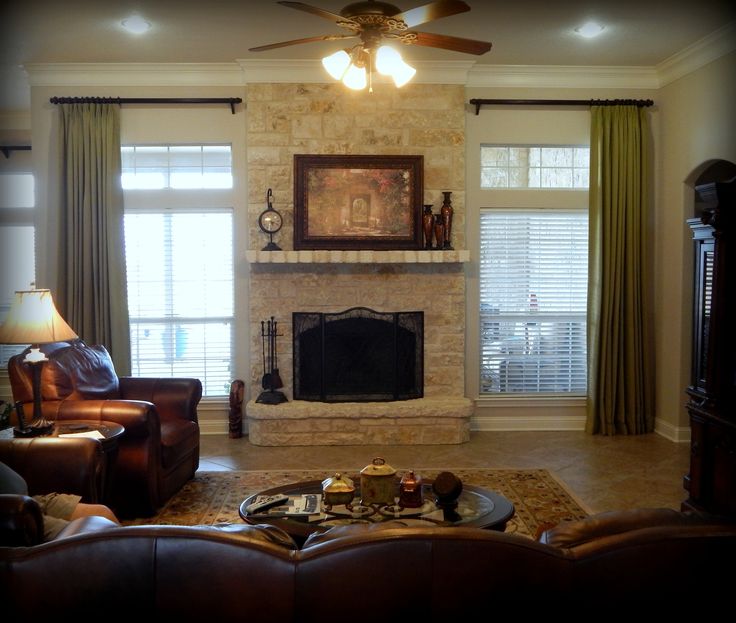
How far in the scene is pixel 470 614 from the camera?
5.23 ft

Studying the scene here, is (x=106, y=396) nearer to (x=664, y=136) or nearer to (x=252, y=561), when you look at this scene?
(x=252, y=561)

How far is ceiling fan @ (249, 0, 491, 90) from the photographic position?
10.2 ft

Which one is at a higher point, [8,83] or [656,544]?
[8,83]

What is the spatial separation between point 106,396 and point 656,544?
3.75 metres

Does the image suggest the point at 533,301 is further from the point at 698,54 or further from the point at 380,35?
the point at 380,35

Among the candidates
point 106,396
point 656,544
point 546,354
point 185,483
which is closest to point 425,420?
point 546,354

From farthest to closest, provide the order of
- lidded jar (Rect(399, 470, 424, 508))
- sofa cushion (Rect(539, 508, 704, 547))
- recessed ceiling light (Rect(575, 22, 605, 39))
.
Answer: recessed ceiling light (Rect(575, 22, 605, 39)) < lidded jar (Rect(399, 470, 424, 508)) < sofa cushion (Rect(539, 508, 704, 547))

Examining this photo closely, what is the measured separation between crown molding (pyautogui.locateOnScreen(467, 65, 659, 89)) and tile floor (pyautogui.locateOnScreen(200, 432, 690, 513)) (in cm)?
304

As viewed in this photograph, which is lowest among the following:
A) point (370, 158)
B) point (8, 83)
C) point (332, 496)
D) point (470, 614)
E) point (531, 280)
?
point (332, 496)

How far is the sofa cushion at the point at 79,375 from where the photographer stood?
4.27m

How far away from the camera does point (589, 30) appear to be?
4977mm

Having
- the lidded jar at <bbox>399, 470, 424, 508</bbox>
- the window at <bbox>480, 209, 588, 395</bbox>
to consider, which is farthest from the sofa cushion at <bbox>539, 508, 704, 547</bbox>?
the window at <bbox>480, 209, 588, 395</bbox>

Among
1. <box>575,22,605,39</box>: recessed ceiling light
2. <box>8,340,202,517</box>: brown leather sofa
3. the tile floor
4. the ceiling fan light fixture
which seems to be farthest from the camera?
<box>575,22,605,39</box>: recessed ceiling light

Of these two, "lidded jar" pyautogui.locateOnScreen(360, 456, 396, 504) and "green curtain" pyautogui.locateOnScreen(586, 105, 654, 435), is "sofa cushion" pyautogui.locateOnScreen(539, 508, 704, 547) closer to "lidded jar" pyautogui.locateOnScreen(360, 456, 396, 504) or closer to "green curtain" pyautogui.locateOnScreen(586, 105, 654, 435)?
"lidded jar" pyautogui.locateOnScreen(360, 456, 396, 504)
